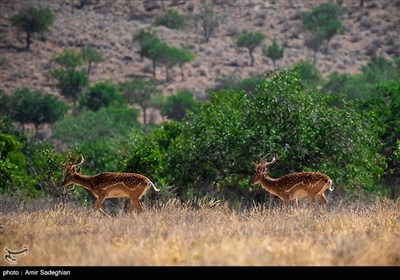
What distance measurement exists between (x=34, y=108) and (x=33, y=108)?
0.16 metres

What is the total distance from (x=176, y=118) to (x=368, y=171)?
37502 millimetres

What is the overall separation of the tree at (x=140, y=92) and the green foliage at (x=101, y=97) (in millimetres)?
1154

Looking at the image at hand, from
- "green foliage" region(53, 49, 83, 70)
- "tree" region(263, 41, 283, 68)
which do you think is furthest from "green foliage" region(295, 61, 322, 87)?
"green foliage" region(53, 49, 83, 70)

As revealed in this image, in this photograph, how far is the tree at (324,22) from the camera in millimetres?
69125

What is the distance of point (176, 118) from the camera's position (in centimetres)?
5609

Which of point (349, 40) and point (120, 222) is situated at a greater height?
point (120, 222)

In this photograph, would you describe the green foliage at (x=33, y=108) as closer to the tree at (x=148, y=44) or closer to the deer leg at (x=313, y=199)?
the tree at (x=148, y=44)

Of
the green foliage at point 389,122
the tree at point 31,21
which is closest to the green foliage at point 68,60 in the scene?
the tree at point 31,21

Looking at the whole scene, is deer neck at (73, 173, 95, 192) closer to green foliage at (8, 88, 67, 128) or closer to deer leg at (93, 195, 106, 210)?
deer leg at (93, 195, 106, 210)

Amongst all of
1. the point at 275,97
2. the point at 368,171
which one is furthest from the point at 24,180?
the point at 368,171

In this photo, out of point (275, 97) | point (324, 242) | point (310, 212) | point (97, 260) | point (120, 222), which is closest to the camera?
point (97, 260)

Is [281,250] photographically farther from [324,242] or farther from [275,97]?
[275,97]

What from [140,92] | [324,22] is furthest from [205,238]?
[324,22]

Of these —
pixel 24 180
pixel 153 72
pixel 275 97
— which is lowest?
pixel 153 72
